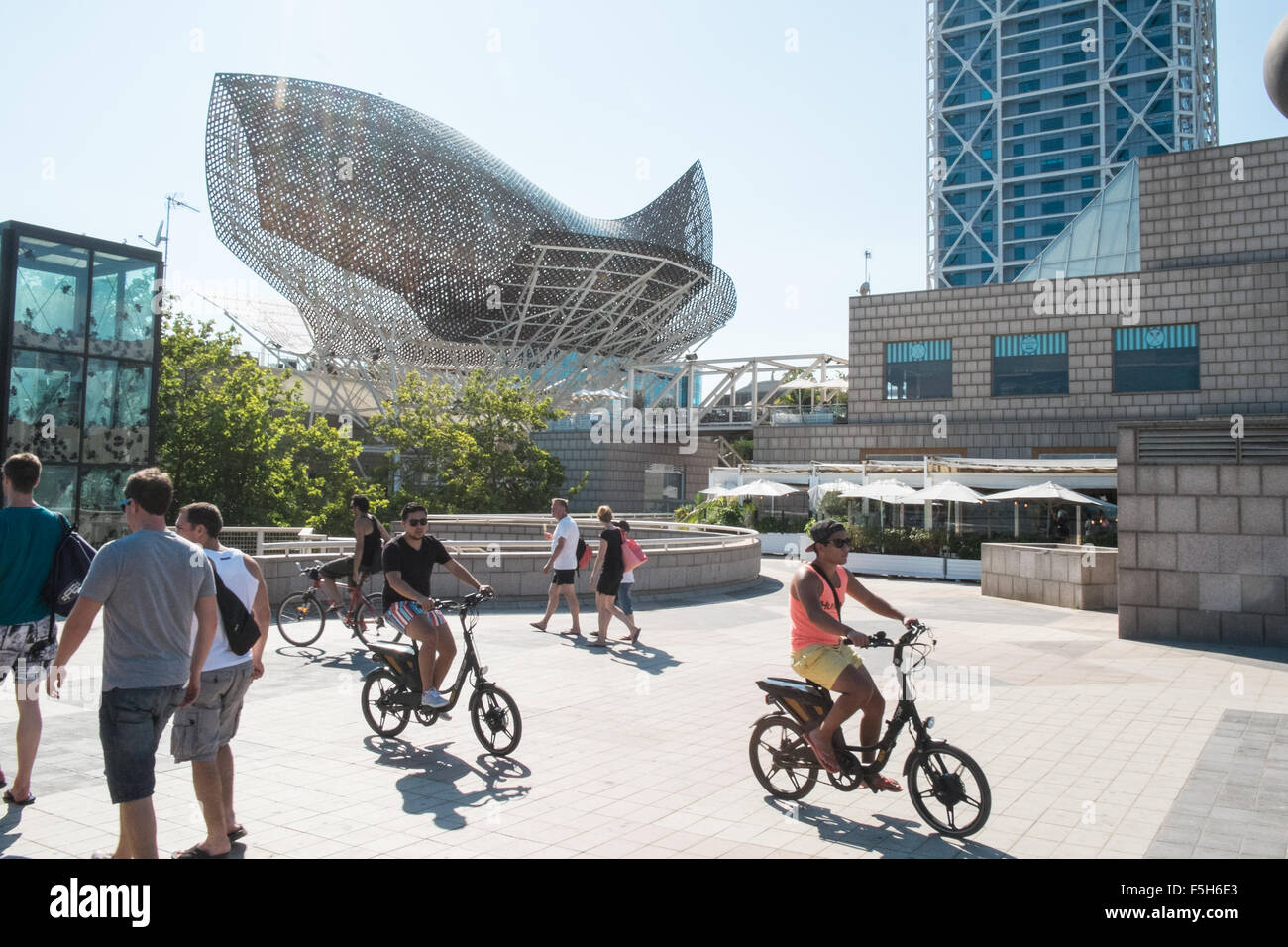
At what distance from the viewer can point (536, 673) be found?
9.92 metres

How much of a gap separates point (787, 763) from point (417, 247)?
55.8 m

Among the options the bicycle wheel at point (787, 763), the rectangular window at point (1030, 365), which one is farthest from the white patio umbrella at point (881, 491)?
the bicycle wheel at point (787, 763)

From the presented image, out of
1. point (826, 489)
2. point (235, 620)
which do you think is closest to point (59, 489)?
point (235, 620)

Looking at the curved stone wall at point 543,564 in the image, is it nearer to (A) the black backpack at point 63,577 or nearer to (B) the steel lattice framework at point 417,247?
(A) the black backpack at point 63,577

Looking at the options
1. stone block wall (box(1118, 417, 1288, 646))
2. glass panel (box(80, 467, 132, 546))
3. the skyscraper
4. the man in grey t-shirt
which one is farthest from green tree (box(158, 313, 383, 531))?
the skyscraper

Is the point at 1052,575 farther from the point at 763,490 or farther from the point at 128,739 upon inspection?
the point at 128,739

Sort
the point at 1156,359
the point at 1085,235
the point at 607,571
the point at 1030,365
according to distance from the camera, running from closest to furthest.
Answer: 1. the point at 607,571
2. the point at 1156,359
3. the point at 1030,365
4. the point at 1085,235

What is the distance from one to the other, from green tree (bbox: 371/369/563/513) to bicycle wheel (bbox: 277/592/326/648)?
19513mm

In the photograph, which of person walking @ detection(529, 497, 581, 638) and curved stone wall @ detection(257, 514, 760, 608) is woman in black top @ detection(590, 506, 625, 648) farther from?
curved stone wall @ detection(257, 514, 760, 608)

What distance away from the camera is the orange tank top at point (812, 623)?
5.44 meters

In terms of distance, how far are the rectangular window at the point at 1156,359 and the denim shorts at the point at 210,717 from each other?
1244 inches

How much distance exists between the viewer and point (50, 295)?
14.3 m
